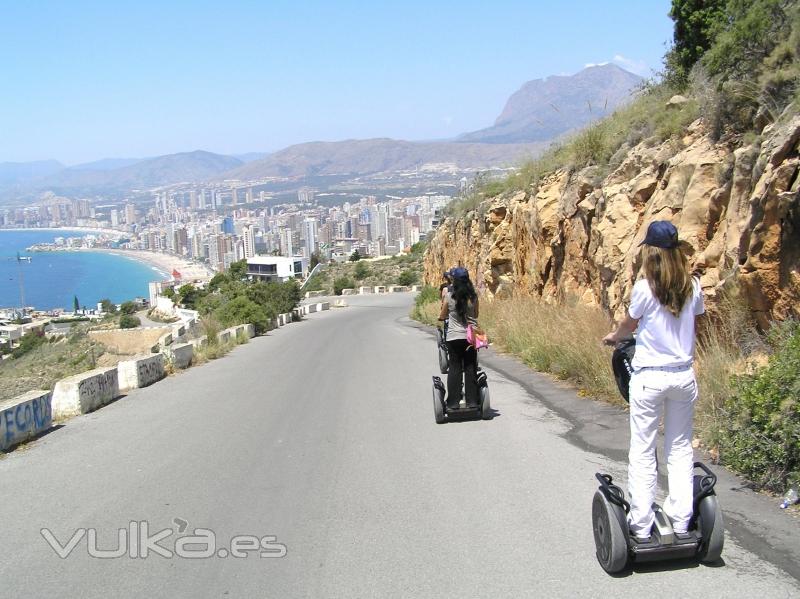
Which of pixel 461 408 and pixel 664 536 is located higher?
pixel 664 536

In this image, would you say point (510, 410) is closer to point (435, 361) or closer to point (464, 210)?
point (435, 361)

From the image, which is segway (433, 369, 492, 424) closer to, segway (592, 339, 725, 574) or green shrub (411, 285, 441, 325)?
segway (592, 339, 725, 574)

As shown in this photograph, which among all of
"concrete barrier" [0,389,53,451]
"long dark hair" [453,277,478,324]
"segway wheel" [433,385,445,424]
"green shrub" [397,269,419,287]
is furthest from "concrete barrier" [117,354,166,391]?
"green shrub" [397,269,419,287]

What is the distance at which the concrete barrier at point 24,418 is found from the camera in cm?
900

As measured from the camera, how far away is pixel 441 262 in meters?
38.3

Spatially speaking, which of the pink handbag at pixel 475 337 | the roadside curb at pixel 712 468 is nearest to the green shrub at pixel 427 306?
the roadside curb at pixel 712 468

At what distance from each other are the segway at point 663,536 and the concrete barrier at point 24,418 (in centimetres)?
733

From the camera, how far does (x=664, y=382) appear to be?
4367 millimetres

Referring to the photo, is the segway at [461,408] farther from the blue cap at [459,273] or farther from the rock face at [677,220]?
the rock face at [677,220]

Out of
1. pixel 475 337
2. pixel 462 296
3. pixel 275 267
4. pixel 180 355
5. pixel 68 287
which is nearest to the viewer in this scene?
pixel 475 337

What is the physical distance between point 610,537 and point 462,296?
5046 millimetres

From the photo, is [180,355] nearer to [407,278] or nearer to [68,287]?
[407,278]

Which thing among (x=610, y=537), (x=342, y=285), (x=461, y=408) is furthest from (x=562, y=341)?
(x=342, y=285)

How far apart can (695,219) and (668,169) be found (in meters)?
1.72
